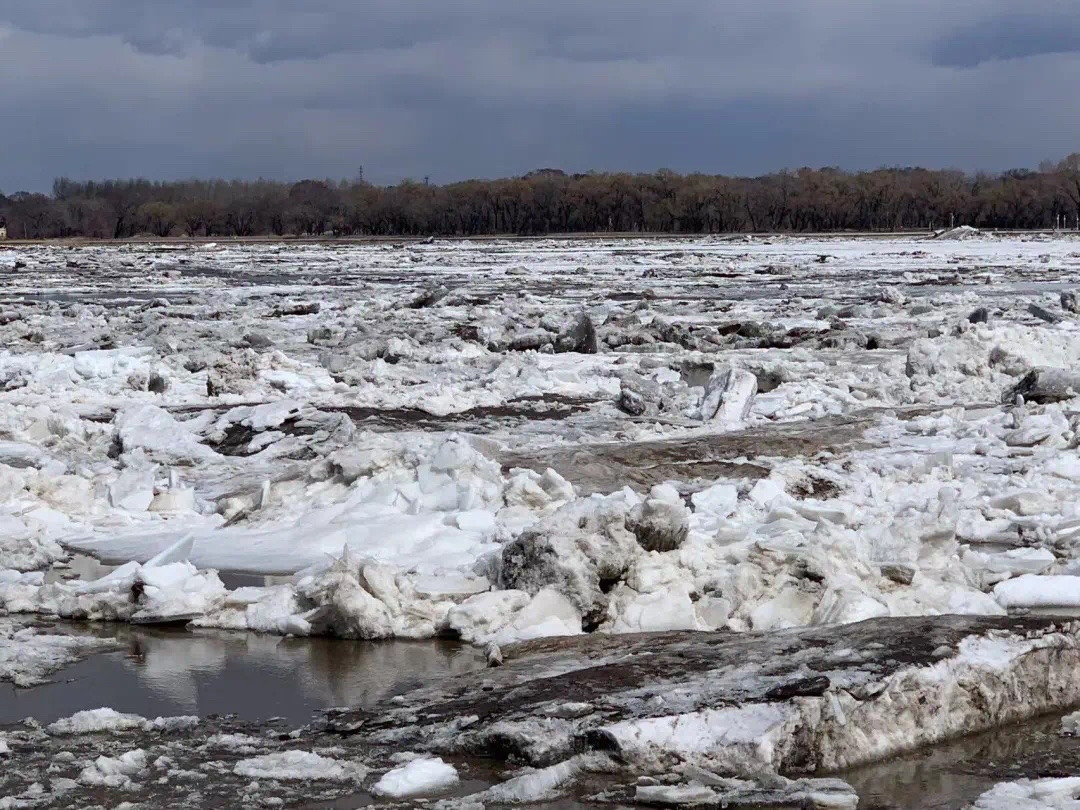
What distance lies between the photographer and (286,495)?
798 centimetres

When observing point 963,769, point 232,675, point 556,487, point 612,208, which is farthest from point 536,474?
point 612,208

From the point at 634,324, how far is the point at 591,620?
551 inches

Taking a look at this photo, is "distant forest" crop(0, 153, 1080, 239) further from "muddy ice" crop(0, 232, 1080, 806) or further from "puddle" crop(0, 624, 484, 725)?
"puddle" crop(0, 624, 484, 725)

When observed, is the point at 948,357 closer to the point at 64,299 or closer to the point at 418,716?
the point at 418,716

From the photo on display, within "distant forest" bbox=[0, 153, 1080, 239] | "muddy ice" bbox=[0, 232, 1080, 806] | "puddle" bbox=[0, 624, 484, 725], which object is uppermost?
"distant forest" bbox=[0, 153, 1080, 239]

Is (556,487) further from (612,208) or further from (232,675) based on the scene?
(612,208)

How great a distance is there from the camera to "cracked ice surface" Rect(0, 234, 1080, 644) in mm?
6031

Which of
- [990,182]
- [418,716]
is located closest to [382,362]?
[418,716]

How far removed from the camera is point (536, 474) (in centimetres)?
810

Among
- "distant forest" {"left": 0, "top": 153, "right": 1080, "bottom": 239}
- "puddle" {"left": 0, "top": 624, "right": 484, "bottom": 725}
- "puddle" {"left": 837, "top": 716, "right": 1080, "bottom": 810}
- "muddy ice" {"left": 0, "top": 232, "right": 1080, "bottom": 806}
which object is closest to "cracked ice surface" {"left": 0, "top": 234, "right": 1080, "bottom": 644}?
"muddy ice" {"left": 0, "top": 232, "right": 1080, "bottom": 806}

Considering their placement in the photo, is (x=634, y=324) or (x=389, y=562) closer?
(x=389, y=562)

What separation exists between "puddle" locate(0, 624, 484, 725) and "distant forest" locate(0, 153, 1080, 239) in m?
105

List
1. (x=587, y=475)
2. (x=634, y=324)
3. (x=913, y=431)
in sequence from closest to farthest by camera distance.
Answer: (x=587, y=475) < (x=913, y=431) < (x=634, y=324)

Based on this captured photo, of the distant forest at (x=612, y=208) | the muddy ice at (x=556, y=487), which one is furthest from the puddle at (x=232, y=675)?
the distant forest at (x=612, y=208)
